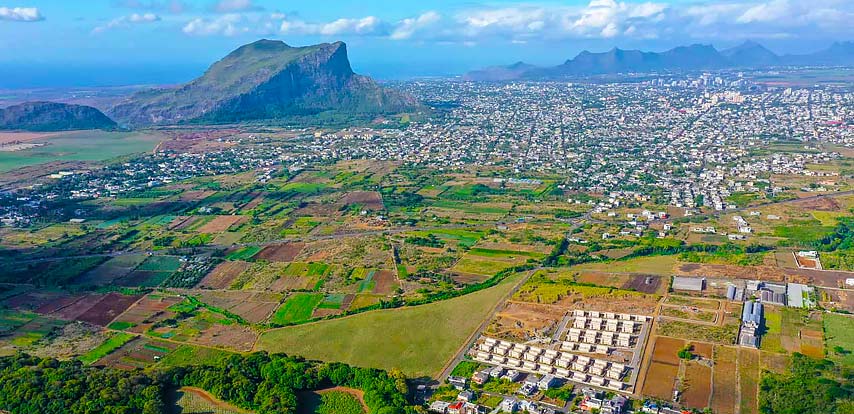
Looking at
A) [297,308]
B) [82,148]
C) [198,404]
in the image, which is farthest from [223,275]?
[82,148]

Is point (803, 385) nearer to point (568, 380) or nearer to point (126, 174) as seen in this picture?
point (568, 380)

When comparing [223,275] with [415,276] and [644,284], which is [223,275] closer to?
[415,276]

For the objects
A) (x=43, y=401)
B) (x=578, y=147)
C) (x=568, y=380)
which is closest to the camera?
(x=43, y=401)

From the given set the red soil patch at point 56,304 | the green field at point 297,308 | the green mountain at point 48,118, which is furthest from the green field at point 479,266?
the green mountain at point 48,118

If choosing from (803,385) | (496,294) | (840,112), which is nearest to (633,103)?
(840,112)

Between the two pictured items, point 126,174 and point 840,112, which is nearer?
point 126,174

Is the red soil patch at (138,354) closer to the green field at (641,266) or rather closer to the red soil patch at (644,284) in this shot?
the green field at (641,266)
